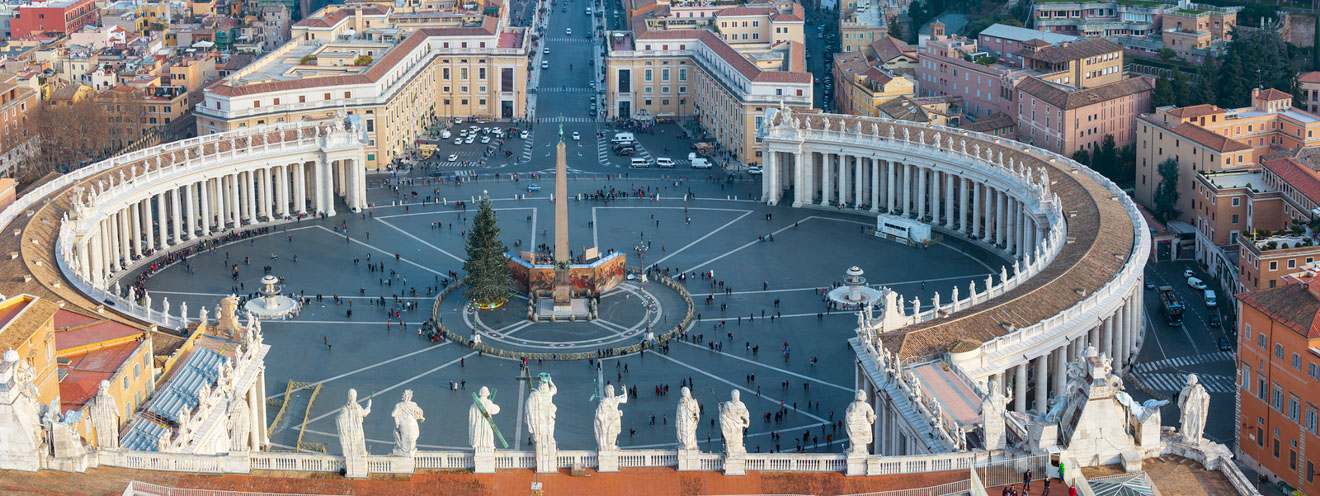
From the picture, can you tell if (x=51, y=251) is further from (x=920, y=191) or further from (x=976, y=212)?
(x=920, y=191)

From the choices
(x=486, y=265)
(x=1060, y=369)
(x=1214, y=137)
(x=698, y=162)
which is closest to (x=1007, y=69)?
(x=698, y=162)

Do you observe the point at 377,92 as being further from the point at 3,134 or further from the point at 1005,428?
the point at 1005,428

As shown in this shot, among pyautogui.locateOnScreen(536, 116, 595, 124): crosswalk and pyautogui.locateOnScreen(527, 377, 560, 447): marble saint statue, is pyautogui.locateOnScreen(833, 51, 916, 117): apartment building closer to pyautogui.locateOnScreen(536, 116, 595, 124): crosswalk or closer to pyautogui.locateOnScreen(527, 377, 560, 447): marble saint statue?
pyautogui.locateOnScreen(536, 116, 595, 124): crosswalk

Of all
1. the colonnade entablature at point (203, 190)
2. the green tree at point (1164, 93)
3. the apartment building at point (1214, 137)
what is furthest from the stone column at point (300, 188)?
the green tree at point (1164, 93)

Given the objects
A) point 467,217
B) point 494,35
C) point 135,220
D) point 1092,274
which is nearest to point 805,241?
point 467,217

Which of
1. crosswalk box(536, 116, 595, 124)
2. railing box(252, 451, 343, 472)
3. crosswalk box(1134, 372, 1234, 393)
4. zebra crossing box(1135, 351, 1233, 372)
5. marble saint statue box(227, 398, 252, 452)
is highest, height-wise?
marble saint statue box(227, 398, 252, 452)

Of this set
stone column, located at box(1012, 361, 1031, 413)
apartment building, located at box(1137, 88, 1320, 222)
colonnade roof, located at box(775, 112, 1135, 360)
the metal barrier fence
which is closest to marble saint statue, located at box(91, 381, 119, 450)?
colonnade roof, located at box(775, 112, 1135, 360)
